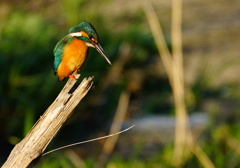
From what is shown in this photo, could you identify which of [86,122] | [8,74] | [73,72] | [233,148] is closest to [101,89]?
[86,122]

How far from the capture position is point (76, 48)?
209 cm

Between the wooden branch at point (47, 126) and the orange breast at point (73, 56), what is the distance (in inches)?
2.4

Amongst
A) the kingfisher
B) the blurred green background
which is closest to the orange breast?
the kingfisher

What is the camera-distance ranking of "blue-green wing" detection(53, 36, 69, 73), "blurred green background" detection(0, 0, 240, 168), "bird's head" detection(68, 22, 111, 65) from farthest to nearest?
"blurred green background" detection(0, 0, 240, 168) < "blue-green wing" detection(53, 36, 69, 73) < "bird's head" detection(68, 22, 111, 65)

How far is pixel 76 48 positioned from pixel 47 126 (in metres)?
0.21

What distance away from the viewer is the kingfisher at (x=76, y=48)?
2.04m

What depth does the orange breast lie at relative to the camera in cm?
208

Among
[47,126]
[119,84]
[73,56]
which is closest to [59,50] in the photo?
[73,56]

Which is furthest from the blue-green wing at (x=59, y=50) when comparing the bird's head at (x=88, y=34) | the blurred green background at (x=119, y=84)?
the blurred green background at (x=119, y=84)

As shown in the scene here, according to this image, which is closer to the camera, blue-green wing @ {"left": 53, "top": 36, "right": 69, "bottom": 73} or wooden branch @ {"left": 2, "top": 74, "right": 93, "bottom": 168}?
wooden branch @ {"left": 2, "top": 74, "right": 93, "bottom": 168}

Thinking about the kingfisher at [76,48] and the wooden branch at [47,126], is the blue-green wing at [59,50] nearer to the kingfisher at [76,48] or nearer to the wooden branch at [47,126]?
the kingfisher at [76,48]

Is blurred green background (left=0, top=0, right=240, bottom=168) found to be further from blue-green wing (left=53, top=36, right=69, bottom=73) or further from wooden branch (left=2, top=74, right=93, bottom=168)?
wooden branch (left=2, top=74, right=93, bottom=168)

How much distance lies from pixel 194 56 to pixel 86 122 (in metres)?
1.61

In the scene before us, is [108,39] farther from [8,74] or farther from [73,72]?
[73,72]
